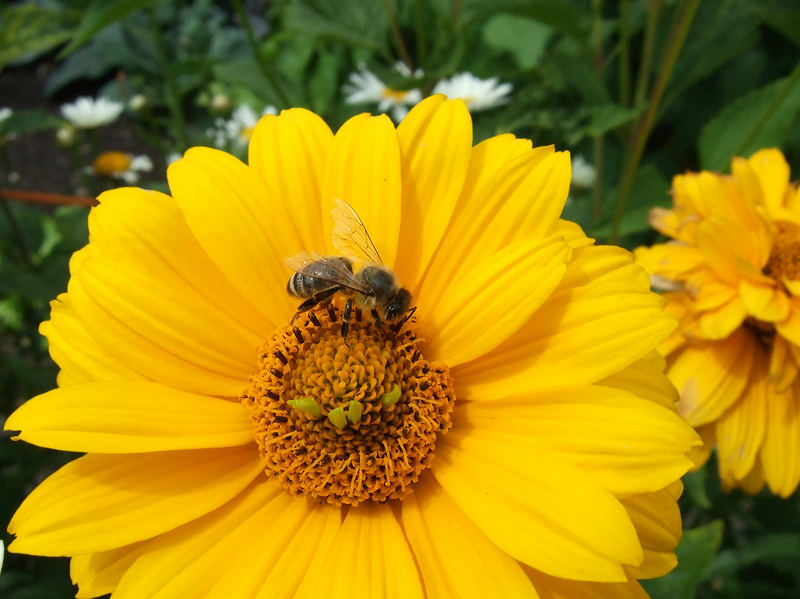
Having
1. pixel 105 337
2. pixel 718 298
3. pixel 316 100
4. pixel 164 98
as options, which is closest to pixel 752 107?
pixel 718 298

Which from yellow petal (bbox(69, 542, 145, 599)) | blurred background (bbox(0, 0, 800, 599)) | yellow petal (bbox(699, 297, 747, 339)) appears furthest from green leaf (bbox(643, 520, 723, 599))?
yellow petal (bbox(69, 542, 145, 599))

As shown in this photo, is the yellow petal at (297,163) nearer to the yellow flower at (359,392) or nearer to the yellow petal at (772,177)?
the yellow flower at (359,392)

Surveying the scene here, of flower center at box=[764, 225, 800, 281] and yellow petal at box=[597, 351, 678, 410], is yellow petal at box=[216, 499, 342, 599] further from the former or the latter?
flower center at box=[764, 225, 800, 281]

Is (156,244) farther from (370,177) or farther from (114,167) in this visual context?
(114,167)

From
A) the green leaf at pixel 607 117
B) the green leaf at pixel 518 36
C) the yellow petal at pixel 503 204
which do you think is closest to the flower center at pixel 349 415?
the yellow petal at pixel 503 204

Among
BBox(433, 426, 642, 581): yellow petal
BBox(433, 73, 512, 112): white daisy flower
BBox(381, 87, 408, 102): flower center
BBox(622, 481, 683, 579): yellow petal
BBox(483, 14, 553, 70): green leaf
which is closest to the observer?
BBox(433, 426, 642, 581): yellow petal

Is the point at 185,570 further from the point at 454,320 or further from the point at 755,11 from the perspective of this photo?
the point at 755,11

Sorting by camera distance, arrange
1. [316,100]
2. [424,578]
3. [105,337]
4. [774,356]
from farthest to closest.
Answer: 1. [316,100]
2. [774,356]
3. [105,337]
4. [424,578]
